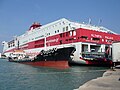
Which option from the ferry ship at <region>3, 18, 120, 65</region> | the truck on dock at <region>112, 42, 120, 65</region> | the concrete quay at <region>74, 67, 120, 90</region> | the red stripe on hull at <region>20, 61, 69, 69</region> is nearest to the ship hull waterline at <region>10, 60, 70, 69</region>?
the red stripe on hull at <region>20, 61, 69, 69</region>

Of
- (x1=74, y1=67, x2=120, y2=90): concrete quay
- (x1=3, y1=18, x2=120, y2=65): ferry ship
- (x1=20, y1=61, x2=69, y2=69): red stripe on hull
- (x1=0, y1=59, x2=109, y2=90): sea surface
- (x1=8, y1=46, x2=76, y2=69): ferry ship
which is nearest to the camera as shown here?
(x1=74, y1=67, x2=120, y2=90): concrete quay

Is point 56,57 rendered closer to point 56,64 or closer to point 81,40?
point 56,64

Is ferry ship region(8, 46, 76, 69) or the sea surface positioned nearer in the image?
the sea surface

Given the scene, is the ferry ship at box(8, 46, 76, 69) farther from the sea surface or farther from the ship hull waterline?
the sea surface

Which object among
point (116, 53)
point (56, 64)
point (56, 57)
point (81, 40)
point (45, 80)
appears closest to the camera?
point (45, 80)

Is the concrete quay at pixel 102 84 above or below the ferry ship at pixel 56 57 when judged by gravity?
below

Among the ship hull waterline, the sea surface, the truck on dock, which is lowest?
the sea surface

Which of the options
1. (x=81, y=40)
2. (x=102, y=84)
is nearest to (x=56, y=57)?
(x=81, y=40)

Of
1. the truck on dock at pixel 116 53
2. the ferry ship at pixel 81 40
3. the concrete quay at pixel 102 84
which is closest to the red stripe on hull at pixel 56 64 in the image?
the ferry ship at pixel 81 40

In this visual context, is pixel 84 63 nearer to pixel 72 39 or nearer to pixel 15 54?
pixel 72 39

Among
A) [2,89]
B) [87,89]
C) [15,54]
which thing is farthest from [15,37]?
[87,89]

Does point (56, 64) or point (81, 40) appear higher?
point (81, 40)

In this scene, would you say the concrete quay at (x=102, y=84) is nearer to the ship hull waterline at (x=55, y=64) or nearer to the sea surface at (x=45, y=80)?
the sea surface at (x=45, y=80)

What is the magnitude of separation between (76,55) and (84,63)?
2.85 metres
